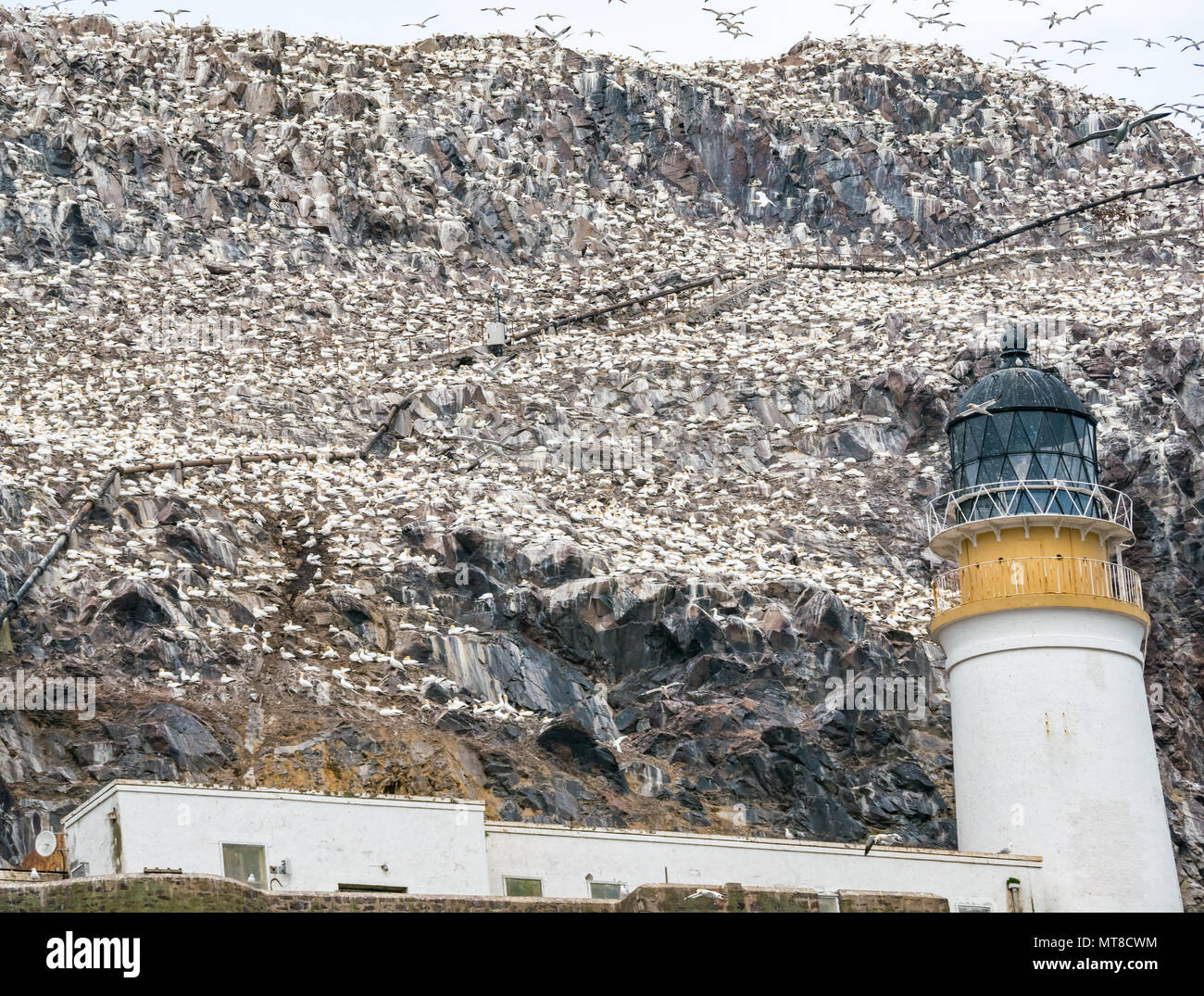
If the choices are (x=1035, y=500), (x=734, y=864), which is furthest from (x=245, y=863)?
(x=1035, y=500)

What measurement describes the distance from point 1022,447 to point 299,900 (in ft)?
50.3

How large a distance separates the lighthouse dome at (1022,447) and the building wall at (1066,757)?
1983 mm

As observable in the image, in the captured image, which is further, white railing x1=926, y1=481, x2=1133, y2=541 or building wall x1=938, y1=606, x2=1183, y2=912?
white railing x1=926, y1=481, x2=1133, y2=541

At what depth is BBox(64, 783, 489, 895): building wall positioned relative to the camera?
2522cm

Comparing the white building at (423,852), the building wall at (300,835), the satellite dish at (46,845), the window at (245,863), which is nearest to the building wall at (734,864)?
the white building at (423,852)

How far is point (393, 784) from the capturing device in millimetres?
40406

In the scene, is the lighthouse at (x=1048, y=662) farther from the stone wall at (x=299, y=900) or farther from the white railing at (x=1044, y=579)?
the stone wall at (x=299, y=900)

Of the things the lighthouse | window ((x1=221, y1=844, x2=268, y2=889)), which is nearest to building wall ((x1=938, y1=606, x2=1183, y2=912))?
the lighthouse

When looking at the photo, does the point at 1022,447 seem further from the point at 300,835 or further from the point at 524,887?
the point at 300,835

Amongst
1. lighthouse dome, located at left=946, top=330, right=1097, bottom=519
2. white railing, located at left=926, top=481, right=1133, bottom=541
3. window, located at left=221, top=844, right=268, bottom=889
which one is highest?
lighthouse dome, located at left=946, top=330, right=1097, bottom=519

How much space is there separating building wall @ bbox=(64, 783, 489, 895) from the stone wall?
3.10 meters

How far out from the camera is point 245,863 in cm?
2558

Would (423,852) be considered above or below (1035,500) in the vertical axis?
below

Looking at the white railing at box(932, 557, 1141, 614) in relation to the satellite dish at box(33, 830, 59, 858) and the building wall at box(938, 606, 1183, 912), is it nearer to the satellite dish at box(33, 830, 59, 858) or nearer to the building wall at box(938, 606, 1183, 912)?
the building wall at box(938, 606, 1183, 912)
